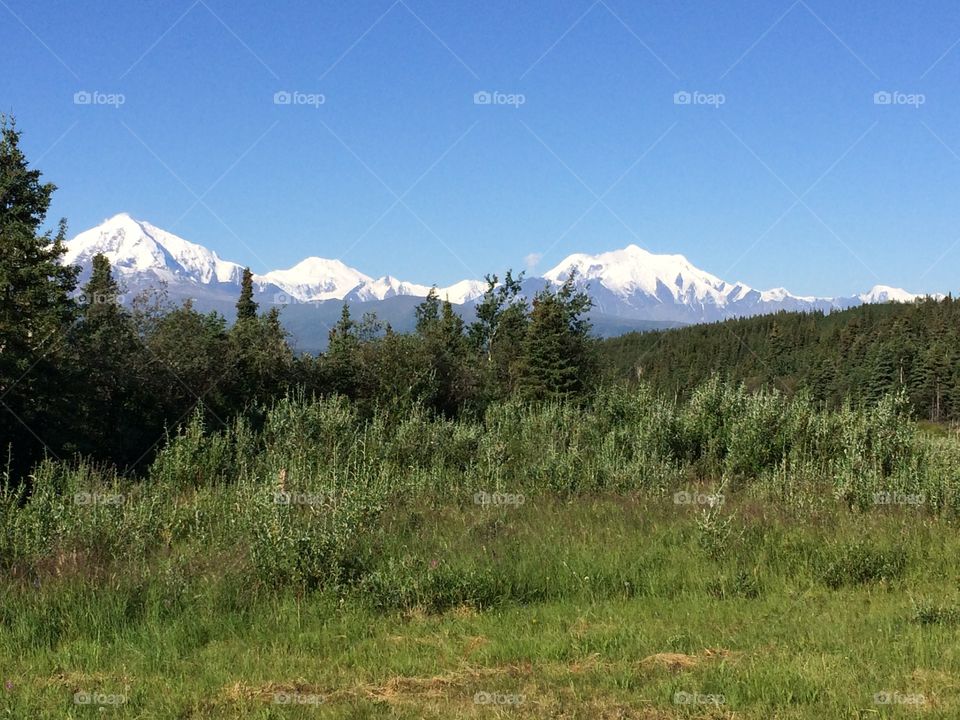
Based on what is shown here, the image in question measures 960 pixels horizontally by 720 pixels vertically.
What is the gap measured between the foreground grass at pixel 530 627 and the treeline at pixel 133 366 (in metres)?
7.90

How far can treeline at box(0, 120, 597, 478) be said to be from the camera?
49.8 feet

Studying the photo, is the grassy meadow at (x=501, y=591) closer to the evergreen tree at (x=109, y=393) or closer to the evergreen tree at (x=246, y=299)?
the evergreen tree at (x=109, y=393)

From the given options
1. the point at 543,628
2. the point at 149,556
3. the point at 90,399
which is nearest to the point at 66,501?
the point at 149,556

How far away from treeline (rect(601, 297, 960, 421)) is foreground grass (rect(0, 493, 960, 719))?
298 ft

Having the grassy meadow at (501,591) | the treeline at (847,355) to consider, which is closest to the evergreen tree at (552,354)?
the grassy meadow at (501,591)

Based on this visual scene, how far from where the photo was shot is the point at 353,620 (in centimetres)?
687

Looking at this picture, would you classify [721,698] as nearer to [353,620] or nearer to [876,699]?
[876,699]

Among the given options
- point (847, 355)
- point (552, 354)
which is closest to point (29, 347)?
point (552, 354)

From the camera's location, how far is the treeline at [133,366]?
1516cm

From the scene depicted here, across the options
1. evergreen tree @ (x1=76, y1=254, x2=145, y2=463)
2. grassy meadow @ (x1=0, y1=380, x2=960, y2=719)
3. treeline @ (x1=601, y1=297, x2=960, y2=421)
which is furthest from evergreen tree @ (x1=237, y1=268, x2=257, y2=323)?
grassy meadow @ (x1=0, y1=380, x2=960, y2=719)

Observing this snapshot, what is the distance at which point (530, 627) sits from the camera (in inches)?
264

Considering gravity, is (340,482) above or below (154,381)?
below

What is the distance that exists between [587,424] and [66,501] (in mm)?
10488

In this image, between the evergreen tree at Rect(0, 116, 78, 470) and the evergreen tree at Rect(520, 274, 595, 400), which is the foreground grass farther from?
the evergreen tree at Rect(520, 274, 595, 400)
